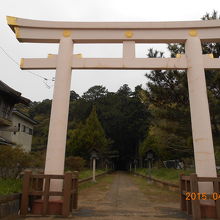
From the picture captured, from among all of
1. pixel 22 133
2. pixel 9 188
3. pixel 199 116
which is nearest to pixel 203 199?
pixel 199 116

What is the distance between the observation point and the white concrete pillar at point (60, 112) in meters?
6.22

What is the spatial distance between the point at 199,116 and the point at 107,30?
387 centimetres

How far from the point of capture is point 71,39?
7234 mm

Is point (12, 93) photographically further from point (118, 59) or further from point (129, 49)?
point (129, 49)

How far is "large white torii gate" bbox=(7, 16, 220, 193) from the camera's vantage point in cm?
641

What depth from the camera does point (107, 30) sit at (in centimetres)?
738

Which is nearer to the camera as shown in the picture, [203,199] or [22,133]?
[203,199]

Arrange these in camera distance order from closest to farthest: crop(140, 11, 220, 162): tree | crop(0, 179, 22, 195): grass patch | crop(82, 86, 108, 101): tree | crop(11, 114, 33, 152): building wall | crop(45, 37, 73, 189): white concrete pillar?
crop(0, 179, 22, 195): grass patch → crop(45, 37, 73, 189): white concrete pillar → crop(140, 11, 220, 162): tree → crop(11, 114, 33, 152): building wall → crop(82, 86, 108, 101): tree

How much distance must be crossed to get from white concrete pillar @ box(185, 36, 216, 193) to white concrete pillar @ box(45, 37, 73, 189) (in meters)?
3.62

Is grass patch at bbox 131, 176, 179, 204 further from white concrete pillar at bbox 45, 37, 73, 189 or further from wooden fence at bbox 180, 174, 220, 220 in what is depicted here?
white concrete pillar at bbox 45, 37, 73, 189

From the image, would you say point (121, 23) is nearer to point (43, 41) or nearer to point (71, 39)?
point (71, 39)

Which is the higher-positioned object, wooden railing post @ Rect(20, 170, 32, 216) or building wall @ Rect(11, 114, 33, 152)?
building wall @ Rect(11, 114, 33, 152)

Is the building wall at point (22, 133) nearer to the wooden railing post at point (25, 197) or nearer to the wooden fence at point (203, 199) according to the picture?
the wooden railing post at point (25, 197)

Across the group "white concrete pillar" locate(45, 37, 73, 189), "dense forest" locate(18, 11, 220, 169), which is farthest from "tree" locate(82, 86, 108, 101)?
"white concrete pillar" locate(45, 37, 73, 189)
